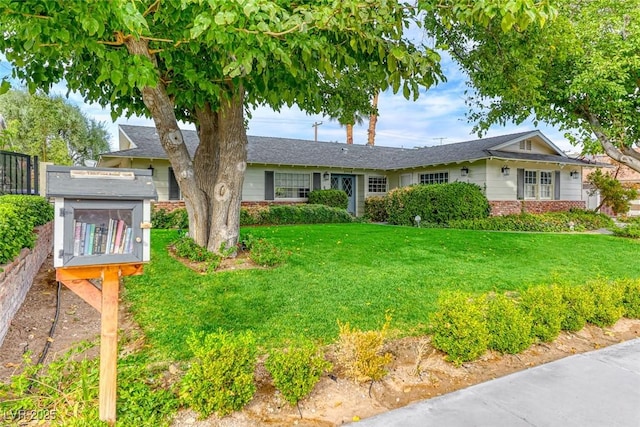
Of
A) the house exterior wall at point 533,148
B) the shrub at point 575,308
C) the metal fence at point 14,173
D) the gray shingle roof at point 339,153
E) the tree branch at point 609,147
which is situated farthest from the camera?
the house exterior wall at point 533,148

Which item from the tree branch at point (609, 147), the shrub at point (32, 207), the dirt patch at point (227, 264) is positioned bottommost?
the dirt patch at point (227, 264)

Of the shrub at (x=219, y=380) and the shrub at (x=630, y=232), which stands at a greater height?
the shrub at (x=630, y=232)

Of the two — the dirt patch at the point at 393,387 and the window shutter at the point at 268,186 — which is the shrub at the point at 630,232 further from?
the window shutter at the point at 268,186

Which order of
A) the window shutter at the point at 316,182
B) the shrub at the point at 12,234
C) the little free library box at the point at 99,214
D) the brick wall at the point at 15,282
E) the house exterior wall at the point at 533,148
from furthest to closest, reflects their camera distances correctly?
the window shutter at the point at 316,182, the house exterior wall at the point at 533,148, the shrub at the point at 12,234, the brick wall at the point at 15,282, the little free library box at the point at 99,214

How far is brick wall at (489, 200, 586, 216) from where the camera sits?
14.7m

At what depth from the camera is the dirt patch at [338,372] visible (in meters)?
2.53

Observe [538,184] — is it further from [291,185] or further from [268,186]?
[268,186]

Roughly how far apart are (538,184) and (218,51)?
631 inches

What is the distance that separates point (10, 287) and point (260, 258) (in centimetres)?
320

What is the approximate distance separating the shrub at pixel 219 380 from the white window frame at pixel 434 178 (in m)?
15.3

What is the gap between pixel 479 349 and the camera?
130 inches

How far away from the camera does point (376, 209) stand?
56.5ft

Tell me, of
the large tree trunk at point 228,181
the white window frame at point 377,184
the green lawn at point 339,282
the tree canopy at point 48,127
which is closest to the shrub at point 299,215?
the white window frame at point 377,184

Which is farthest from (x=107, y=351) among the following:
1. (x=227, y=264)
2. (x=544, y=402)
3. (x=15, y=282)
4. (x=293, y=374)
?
(x=227, y=264)
